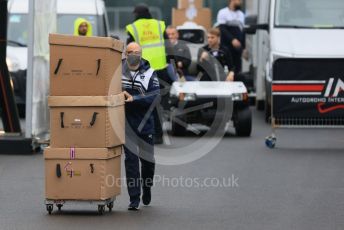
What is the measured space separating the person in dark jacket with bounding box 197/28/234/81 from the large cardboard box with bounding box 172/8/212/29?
7442mm

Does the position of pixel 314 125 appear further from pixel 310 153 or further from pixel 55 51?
pixel 55 51

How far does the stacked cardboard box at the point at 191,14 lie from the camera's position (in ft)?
92.8

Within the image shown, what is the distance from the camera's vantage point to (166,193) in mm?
13539

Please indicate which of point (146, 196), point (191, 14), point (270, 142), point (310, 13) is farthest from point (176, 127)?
point (191, 14)

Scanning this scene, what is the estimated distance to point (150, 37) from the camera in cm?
1853

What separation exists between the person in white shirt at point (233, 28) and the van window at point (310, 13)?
5060 millimetres

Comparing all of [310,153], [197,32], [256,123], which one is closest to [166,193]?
[310,153]

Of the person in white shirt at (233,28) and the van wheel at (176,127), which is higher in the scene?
the person in white shirt at (233,28)

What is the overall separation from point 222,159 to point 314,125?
6.52 ft

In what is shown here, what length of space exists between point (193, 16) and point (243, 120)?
861 centimetres

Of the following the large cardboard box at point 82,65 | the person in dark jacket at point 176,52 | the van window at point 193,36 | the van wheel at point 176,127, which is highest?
the large cardboard box at point 82,65

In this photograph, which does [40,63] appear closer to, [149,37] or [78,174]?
[149,37]

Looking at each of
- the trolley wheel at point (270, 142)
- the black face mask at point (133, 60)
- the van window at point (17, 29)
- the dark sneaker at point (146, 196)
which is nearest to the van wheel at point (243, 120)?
the trolley wheel at point (270, 142)

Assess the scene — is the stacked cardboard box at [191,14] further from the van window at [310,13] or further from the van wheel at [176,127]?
the van wheel at [176,127]
